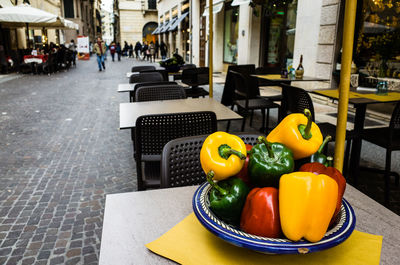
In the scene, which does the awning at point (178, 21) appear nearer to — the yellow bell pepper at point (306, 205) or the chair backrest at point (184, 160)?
the chair backrest at point (184, 160)

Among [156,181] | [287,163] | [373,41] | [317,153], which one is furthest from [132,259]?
[373,41]

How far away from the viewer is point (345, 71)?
1146 mm

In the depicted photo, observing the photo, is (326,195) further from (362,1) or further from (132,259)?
(362,1)

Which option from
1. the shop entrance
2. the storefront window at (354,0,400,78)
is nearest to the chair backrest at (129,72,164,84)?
the storefront window at (354,0,400,78)

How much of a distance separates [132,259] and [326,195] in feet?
1.88

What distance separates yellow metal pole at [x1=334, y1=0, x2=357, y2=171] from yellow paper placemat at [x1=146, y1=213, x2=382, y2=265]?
330 millimetres

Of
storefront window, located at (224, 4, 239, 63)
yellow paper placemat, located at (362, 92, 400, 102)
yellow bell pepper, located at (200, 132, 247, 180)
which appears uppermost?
storefront window, located at (224, 4, 239, 63)

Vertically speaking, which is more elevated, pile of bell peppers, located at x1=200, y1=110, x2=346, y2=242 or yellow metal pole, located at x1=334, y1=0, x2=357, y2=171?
yellow metal pole, located at x1=334, y1=0, x2=357, y2=171

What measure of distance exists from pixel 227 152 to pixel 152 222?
0.41m

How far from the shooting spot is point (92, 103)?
8.95 m

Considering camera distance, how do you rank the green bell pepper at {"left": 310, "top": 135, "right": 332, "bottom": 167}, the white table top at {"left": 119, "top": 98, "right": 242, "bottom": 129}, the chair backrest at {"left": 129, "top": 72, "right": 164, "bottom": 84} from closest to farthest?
the green bell pepper at {"left": 310, "top": 135, "right": 332, "bottom": 167} → the white table top at {"left": 119, "top": 98, "right": 242, "bottom": 129} → the chair backrest at {"left": 129, "top": 72, "right": 164, "bottom": 84}

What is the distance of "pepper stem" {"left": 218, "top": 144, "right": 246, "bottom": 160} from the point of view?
0.91 m

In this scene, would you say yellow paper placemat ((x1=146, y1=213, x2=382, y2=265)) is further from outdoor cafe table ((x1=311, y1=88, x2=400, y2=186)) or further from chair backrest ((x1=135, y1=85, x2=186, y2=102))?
chair backrest ((x1=135, y1=85, x2=186, y2=102))

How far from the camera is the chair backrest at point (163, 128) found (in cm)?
254
